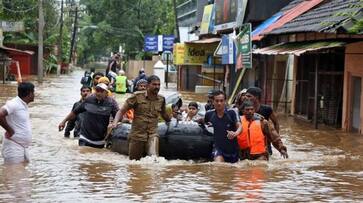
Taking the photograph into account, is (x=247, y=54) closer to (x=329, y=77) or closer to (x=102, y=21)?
(x=329, y=77)

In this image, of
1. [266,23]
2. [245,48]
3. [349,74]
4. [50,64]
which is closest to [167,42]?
[50,64]

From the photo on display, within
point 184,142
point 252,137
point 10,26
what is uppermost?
point 10,26

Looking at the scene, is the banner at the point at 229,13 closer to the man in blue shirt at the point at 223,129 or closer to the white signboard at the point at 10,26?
the white signboard at the point at 10,26

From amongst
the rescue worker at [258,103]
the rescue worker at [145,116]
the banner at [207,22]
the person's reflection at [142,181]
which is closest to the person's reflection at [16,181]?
the person's reflection at [142,181]

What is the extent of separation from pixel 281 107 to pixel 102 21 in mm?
53589

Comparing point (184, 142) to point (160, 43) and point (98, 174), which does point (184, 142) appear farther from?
point (160, 43)

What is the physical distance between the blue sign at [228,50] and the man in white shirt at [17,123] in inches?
737

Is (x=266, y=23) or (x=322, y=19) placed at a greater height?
(x=266, y=23)

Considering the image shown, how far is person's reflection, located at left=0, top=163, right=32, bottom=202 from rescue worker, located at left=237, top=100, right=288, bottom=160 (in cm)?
311

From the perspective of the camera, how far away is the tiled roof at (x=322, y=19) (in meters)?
15.5

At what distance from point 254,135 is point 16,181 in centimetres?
344

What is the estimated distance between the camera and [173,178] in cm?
968

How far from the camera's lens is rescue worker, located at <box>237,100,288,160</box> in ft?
33.2

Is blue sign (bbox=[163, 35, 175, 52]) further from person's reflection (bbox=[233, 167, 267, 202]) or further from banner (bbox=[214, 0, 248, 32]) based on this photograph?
person's reflection (bbox=[233, 167, 267, 202])
